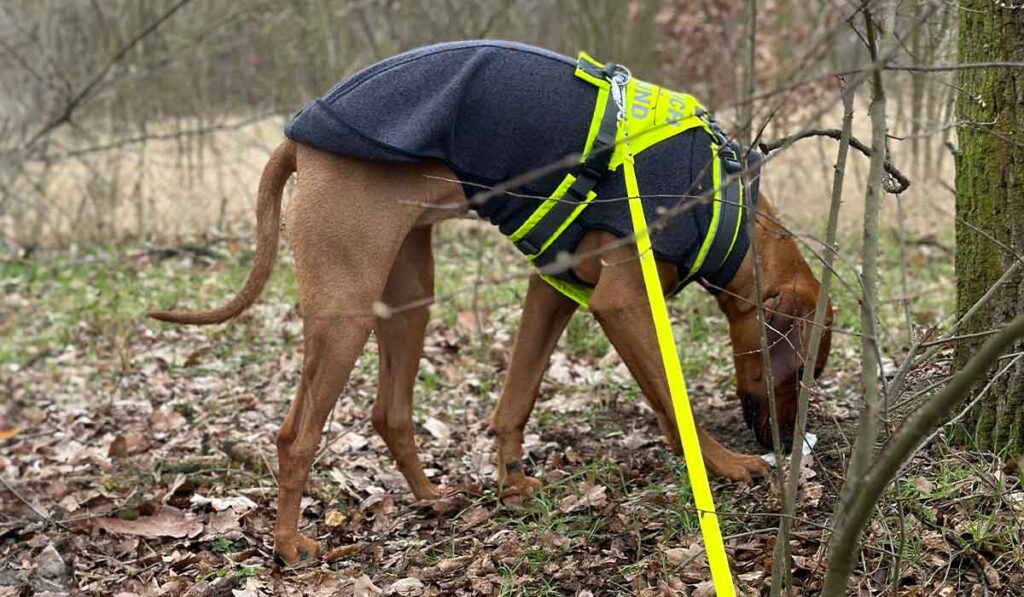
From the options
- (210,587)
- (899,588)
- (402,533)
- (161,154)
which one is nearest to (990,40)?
(899,588)

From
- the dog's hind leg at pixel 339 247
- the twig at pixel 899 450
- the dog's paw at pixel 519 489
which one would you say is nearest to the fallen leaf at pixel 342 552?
the dog's hind leg at pixel 339 247

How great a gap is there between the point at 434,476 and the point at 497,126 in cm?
182

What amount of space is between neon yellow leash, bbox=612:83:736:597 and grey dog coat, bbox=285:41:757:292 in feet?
1.02

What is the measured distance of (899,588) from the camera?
114 inches

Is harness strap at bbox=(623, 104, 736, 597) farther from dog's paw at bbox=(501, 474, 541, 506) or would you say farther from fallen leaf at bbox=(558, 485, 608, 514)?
dog's paw at bbox=(501, 474, 541, 506)

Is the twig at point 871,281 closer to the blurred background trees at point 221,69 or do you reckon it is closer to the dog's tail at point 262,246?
the dog's tail at point 262,246

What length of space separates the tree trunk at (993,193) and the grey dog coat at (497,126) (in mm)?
730

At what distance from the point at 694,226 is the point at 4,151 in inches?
290

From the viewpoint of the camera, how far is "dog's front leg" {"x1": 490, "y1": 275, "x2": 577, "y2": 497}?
451 cm

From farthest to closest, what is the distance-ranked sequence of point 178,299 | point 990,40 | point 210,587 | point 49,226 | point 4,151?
1. point 49,226
2. point 4,151
3. point 178,299
4. point 210,587
5. point 990,40

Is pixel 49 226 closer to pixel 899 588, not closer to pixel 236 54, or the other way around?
pixel 236 54

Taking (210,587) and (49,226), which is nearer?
(210,587)

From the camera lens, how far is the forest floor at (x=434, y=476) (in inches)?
127

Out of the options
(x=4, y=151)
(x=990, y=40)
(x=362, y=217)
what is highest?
(x=990, y=40)
